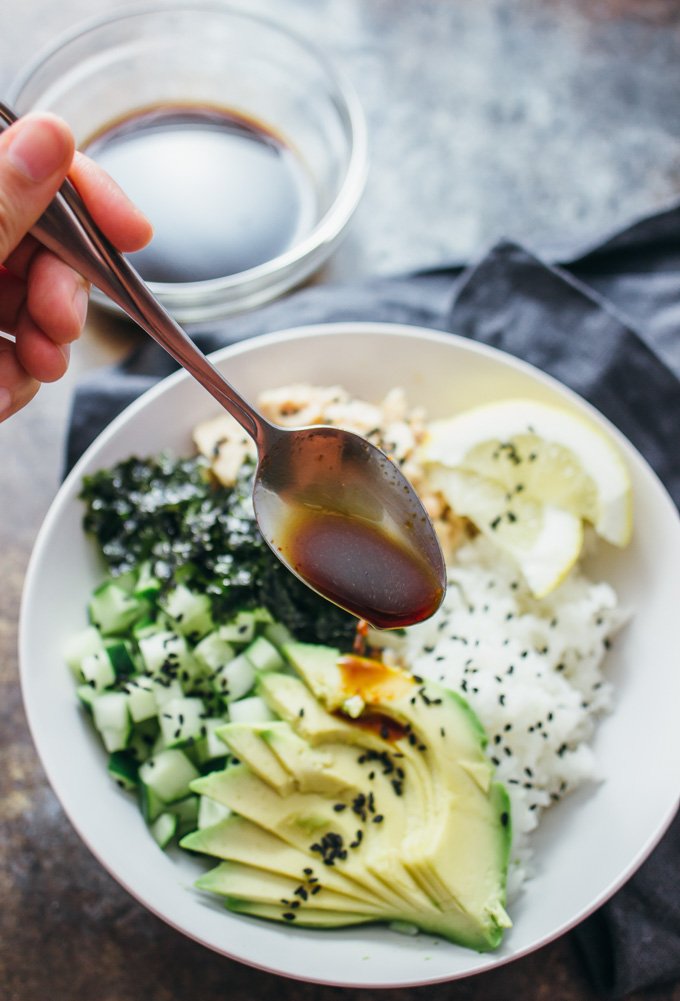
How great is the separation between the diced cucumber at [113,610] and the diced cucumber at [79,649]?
3 centimetres

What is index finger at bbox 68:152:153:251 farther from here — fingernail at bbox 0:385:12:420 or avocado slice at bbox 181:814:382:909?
avocado slice at bbox 181:814:382:909

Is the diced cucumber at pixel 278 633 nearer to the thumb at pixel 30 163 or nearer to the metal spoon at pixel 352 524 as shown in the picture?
the metal spoon at pixel 352 524

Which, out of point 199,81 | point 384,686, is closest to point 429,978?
point 384,686

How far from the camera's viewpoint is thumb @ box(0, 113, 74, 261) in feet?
4.82

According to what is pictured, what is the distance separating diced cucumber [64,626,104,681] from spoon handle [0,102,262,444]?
2.67ft

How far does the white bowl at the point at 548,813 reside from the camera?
2.01 metres

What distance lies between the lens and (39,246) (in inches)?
77.8

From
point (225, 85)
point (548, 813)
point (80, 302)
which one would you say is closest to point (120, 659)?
point (80, 302)

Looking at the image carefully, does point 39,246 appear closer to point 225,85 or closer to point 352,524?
point 352,524

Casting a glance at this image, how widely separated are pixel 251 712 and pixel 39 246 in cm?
111

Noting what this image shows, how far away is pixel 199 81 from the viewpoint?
3.16 m

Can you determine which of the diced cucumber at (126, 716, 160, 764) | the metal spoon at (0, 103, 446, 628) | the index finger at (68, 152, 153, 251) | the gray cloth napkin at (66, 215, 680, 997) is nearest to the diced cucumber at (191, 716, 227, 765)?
the diced cucumber at (126, 716, 160, 764)

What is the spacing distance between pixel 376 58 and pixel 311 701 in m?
2.30

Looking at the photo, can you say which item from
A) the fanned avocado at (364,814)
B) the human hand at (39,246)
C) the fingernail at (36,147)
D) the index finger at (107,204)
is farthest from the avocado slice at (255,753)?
the fingernail at (36,147)
